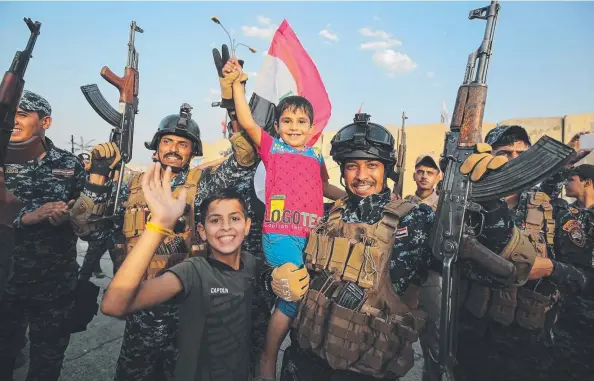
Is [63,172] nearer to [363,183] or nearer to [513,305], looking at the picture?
[363,183]

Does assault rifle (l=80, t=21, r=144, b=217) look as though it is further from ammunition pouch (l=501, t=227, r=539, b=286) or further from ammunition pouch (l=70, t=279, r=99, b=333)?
ammunition pouch (l=501, t=227, r=539, b=286)

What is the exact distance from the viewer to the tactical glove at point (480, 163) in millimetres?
2018

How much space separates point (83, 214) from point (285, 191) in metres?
1.95

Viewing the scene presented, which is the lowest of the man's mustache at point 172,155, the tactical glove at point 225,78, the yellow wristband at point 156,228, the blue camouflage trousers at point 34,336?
the blue camouflage trousers at point 34,336

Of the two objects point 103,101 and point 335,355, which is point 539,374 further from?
point 103,101

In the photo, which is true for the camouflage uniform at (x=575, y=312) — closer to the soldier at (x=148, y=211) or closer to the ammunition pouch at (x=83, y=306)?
the soldier at (x=148, y=211)

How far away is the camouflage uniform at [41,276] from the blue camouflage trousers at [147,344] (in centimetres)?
96

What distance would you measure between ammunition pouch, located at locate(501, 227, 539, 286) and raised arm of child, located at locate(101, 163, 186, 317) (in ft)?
7.42

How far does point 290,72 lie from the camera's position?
5.41 m

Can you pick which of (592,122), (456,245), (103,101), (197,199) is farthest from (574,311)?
(592,122)

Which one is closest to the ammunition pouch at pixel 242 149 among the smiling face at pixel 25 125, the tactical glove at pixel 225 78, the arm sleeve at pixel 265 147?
the arm sleeve at pixel 265 147

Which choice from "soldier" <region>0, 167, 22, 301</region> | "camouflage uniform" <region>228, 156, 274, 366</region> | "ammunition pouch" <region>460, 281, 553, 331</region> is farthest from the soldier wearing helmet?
"soldier" <region>0, 167, 22, 301</region>

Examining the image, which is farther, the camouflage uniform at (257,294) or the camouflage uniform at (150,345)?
the camouflage uniform at (257,294)

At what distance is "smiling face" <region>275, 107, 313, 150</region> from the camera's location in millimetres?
2723
